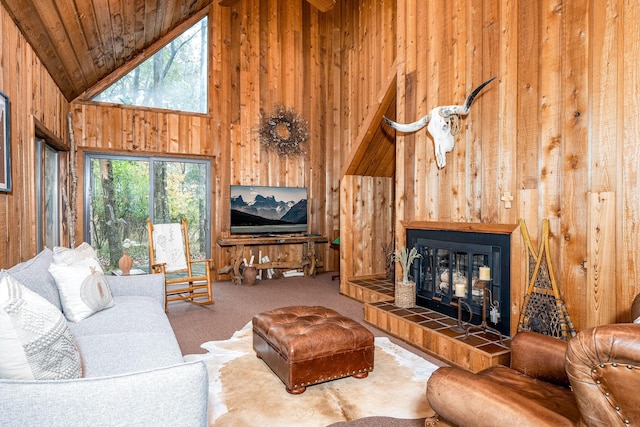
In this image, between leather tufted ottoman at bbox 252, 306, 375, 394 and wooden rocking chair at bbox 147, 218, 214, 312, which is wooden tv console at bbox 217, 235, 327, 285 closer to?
wooden rocking chair at bbox 147, 218, 214, 312

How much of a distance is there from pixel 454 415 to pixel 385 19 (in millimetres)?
5777

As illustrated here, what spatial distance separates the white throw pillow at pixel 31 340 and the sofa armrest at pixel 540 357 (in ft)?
5.86

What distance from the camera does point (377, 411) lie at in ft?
6.89

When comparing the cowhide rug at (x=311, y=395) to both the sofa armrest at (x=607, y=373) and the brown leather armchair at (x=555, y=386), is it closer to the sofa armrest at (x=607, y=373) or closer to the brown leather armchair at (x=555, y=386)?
the brown leather armchair at (x=555, y=386)

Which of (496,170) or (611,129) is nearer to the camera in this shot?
(611,129)

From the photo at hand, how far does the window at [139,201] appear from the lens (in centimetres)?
538

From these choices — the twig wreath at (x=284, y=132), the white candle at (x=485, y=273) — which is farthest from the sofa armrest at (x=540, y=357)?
the twig wreath at (x=284, y=132)

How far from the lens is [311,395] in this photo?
7.50 ft

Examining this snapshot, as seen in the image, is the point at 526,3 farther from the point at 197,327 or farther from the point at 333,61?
the point at 333,61

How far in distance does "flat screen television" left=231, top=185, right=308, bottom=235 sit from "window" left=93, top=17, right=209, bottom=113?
1503mm

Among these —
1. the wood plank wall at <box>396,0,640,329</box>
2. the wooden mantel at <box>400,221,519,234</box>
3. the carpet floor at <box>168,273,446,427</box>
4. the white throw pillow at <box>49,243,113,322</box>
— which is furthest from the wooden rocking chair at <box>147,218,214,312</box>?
the wood plank wall at <box>396,0,640,329</box>

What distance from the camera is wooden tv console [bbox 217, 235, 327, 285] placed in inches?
227

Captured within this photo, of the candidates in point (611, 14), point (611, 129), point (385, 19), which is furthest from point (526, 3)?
point (385, 19)

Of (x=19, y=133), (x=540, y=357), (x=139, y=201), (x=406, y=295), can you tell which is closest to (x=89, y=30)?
(x=19, y=133)
